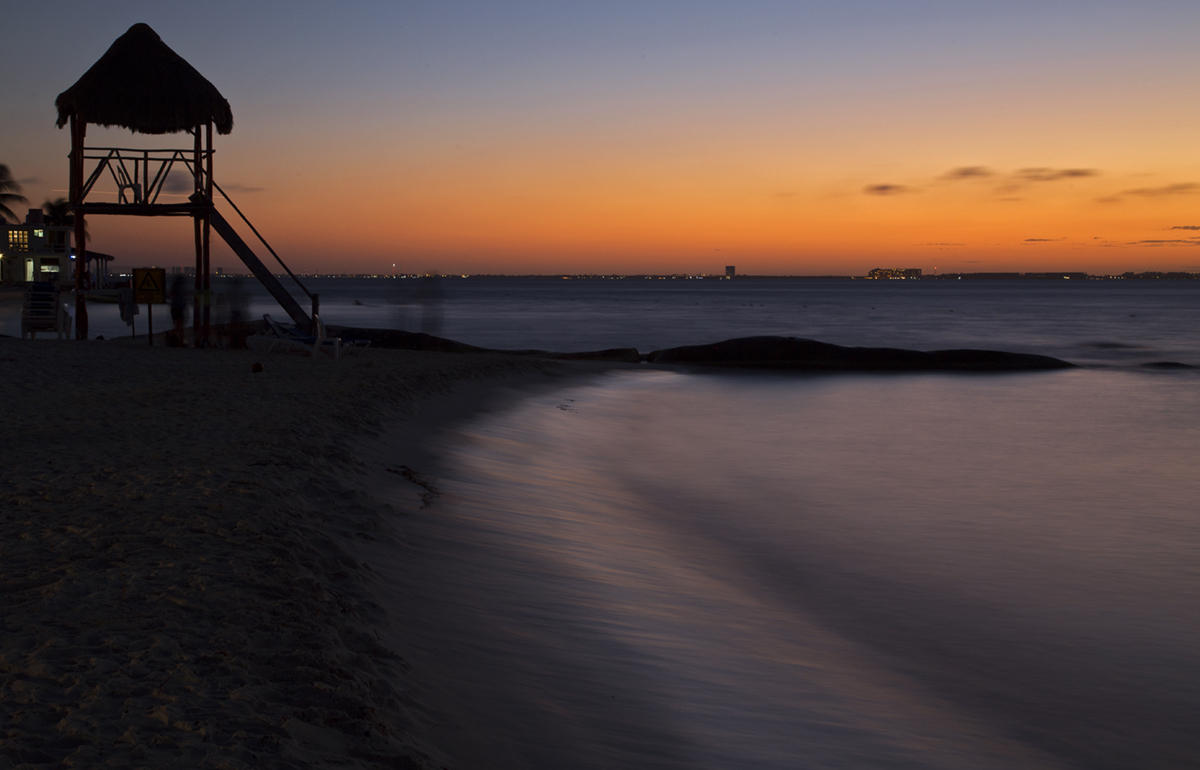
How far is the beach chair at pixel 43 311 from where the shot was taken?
76.7 feet

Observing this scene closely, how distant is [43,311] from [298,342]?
8.29 metres

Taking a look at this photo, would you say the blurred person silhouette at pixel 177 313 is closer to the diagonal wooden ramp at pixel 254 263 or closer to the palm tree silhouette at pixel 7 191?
the diagonal wooden ramp at pixel 254 263

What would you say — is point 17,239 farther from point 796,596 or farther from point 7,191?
point 796,596

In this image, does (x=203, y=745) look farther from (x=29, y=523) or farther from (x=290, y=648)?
(x=29, y=523)

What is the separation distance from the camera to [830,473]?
44.8 ft

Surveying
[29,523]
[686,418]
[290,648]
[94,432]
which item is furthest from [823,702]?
[686,418]

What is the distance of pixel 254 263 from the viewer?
2266cm

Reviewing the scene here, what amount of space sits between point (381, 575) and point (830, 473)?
909 centimetres

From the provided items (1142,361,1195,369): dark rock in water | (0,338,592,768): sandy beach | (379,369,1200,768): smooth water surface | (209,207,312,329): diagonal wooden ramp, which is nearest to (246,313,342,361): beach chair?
(209,207,312,329): diagonal wooden ramp

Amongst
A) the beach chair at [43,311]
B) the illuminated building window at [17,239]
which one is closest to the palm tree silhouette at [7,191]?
the illuminated building window at [17,239]

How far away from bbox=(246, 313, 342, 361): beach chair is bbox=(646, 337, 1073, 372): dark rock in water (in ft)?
38.4

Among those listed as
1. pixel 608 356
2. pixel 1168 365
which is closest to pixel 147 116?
pixel 608 356

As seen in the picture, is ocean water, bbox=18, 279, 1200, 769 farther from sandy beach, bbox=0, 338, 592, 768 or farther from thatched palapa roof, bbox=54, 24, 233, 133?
thatched palapa roof, bbox=54, 24, 233, 133

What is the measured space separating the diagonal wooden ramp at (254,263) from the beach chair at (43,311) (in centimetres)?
509
